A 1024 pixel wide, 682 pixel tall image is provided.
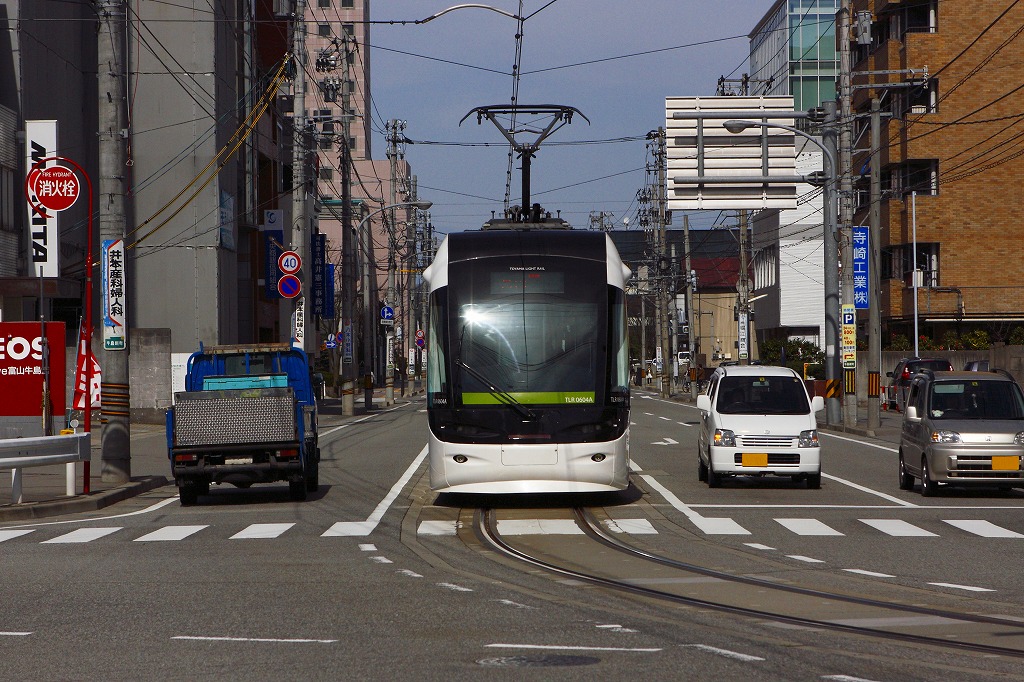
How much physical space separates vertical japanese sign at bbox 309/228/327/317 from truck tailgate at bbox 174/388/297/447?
5667 cm

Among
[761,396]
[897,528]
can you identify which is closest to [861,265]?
[761,396]

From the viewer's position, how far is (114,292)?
21328mm

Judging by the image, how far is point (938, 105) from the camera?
54969 millimetres

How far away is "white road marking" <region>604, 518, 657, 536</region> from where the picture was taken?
14398 millimetres

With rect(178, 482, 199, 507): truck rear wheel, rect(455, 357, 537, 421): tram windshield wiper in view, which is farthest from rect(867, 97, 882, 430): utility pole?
rect(178, 482, 199, 507): truck rear wheel

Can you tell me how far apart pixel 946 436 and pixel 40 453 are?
41.0 feet

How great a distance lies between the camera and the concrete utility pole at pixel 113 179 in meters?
20.5

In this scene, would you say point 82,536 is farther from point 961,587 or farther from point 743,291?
point 743,291

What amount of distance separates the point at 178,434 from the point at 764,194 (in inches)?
691

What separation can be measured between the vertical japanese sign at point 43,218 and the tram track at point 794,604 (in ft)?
63.3

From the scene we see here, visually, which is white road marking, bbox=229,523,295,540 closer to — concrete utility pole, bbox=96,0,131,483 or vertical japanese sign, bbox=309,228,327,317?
concrete utility pole, bbox=96,0,131,483

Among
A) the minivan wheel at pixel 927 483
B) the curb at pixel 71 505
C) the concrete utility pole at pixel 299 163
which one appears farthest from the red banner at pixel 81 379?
the minivan wheel at pixel 927 483

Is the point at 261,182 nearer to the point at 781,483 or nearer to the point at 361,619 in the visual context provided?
the point at 781,483

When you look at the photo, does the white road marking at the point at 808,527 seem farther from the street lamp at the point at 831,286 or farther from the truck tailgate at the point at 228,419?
the street lamp at the point at 831,286
